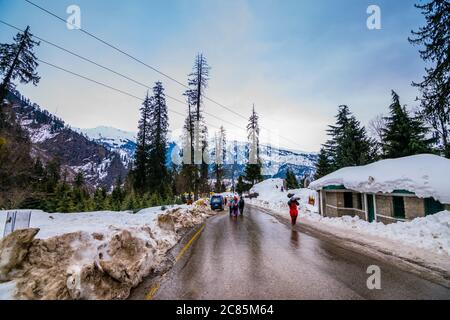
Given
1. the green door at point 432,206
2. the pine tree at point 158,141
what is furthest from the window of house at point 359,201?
the pine tree at point 158,141

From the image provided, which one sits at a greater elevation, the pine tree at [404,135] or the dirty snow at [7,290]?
the pine tree at [404,135]

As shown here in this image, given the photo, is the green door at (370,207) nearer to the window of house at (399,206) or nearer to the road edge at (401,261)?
the window of house at (399,206)

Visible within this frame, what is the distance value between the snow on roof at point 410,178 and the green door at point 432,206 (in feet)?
2.46

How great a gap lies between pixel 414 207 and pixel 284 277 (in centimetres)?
1055

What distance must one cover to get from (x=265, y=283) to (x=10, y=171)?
61.1 feet

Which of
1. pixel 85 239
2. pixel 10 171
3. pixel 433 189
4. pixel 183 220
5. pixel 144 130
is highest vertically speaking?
pixel 144 130

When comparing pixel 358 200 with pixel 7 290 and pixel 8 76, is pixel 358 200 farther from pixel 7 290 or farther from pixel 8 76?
pixel 8 76

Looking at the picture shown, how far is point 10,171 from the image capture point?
1387 centimetres

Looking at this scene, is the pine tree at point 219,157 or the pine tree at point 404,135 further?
the pine tree at point 219,157

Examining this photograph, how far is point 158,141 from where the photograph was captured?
31.5 metres

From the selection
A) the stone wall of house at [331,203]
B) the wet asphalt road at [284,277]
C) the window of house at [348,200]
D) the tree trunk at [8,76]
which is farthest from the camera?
the stone wall of house at [331,203]

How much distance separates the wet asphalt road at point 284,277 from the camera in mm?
3803
